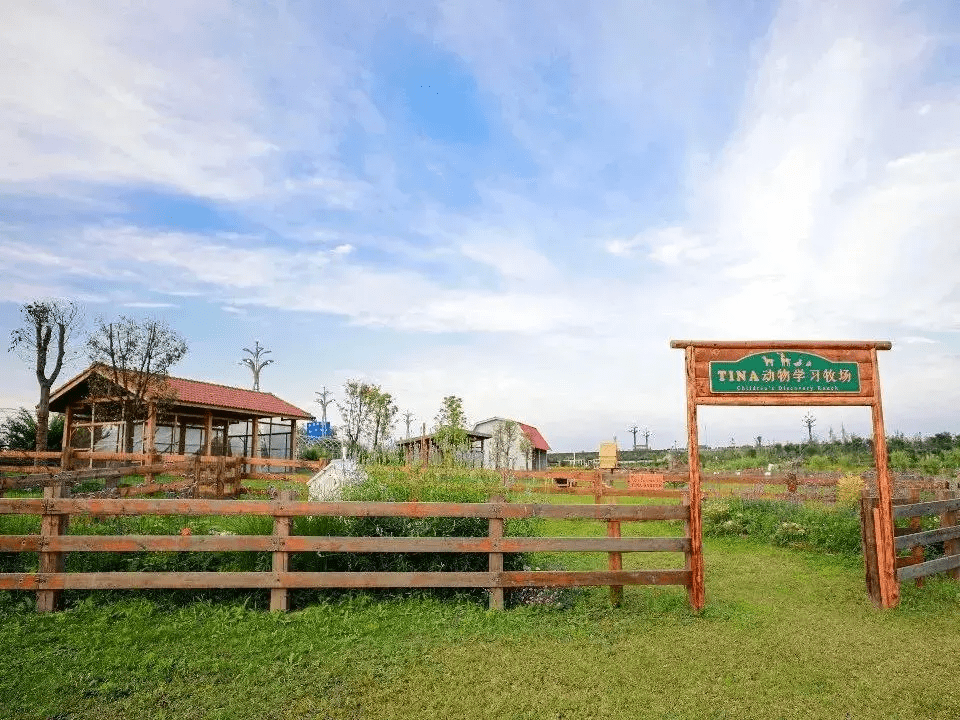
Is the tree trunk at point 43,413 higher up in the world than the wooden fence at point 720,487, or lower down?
higher up

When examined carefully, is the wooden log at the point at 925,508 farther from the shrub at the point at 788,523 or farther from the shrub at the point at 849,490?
the shrub at the point at 849,490

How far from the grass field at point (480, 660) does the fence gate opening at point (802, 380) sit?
40.3 inches

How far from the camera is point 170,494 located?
15812mm

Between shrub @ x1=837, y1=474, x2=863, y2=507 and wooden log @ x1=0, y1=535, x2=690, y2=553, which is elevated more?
wooden log @ x1=0, y1=535, x2=690, y2=553

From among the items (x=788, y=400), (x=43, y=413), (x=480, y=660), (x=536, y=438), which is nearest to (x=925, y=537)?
(x=788, y=400)

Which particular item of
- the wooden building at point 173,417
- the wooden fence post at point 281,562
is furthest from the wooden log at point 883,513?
the wooden building at point 173,417

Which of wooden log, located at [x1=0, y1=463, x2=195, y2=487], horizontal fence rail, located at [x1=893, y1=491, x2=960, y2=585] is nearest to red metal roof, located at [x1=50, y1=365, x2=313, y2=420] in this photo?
wooden log, located at [x1=0, y1=463, x2=195, y2=487]

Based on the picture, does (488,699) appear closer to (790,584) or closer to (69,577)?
(69,577)

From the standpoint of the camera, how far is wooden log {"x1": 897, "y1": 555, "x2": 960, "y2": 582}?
7.76 m

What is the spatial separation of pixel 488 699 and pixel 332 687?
1150mm

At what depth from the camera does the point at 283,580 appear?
656cm

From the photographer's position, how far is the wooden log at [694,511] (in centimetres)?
706

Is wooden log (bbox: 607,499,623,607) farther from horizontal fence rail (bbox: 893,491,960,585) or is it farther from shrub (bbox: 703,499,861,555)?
shrub (bbox: 703,499,861,555)

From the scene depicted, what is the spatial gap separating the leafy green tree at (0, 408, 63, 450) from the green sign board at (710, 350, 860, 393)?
3415 centimetres
